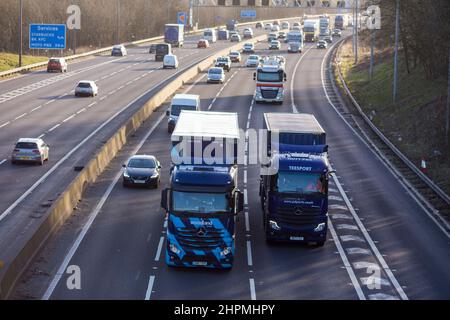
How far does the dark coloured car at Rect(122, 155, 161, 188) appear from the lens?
41.2 metres

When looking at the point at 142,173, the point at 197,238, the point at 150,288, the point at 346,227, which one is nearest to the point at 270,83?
the point at 142,173

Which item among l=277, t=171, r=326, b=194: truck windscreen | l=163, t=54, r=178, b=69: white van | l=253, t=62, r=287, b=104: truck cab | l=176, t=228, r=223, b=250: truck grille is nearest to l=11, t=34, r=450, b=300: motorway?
l=176, t=228, r=223, b=250: truck grille

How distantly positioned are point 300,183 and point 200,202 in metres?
4.64

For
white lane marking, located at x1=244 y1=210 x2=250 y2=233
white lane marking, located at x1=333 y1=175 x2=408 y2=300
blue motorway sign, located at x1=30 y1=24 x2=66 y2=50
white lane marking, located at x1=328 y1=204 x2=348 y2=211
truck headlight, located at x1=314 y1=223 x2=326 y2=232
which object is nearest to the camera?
white lane marking, located at x1=333 y1=175 x2=408 y2=300

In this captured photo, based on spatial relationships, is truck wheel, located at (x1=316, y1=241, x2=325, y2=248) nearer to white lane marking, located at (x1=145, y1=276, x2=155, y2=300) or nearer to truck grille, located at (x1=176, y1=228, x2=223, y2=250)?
truck grille, located at (x1=176, y1=228, x2=223, y2=250)

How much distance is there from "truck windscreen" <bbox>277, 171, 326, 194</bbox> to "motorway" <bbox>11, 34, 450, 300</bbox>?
7.86ft

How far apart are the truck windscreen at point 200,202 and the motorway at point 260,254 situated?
222 centimetres

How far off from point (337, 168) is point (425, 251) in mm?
15525

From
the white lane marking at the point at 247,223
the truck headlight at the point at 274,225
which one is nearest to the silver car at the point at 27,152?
the white lane marking at the point at 247,223

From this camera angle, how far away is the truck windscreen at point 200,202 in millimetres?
27938

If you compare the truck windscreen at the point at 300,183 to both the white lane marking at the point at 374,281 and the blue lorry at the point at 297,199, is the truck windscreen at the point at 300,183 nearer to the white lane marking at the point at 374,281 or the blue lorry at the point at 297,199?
the blue lorry at the point at 297,199
